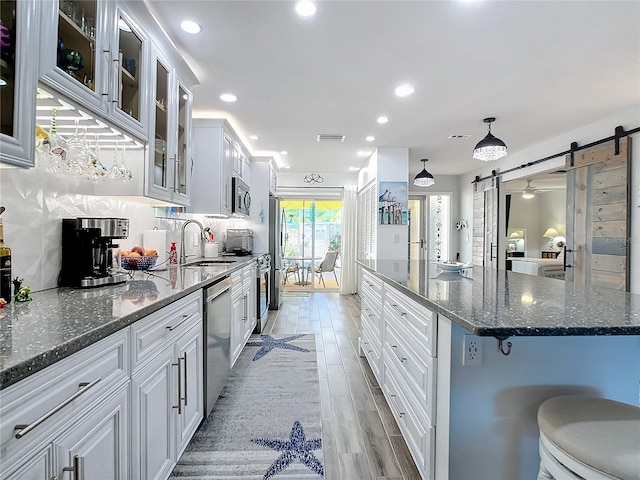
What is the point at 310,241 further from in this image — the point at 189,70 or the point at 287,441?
the point at 287,441

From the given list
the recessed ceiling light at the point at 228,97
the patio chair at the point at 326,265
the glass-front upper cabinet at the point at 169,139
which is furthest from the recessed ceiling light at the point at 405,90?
the patio chair at the point at 326,265

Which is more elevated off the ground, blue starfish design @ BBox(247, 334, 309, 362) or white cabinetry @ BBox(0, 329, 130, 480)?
white cabinetry @ BBox(0, 329, 130, 480)

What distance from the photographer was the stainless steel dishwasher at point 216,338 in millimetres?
2045

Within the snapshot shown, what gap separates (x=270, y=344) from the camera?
3.66m

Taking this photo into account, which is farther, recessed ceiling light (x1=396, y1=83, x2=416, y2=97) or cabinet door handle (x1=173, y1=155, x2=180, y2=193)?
recessed ceiling light (x1=396, y1=83, x2=416, y2=97)

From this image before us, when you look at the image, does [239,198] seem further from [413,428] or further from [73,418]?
[73,418]

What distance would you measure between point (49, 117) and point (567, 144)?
5280mm

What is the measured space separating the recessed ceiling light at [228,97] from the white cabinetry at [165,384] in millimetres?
2069

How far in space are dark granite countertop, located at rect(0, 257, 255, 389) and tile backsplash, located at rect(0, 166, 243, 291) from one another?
118 millimetres

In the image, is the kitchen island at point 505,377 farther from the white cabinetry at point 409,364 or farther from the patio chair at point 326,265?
the patio chair at point 326,265

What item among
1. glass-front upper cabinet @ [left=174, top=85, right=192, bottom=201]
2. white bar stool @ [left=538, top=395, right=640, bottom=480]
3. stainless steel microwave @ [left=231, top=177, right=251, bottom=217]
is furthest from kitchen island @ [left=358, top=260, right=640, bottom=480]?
stainless steel microwave @ [left=231, top=177, right=251, bottom=217]

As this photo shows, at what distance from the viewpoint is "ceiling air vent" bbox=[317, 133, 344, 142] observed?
4.38 meters

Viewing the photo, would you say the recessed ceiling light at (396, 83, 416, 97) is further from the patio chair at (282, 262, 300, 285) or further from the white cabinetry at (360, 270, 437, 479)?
the patio chair at (282, 262, 300, 285)

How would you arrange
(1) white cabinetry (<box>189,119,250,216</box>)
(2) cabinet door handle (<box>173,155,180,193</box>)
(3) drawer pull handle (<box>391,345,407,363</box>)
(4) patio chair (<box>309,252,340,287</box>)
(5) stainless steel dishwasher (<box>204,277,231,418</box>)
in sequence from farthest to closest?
(4) patio chair (<box>309,252,340,287</box>), (1) white cabinetry (<box>189,119,250,216</box>), (2) cabinet door handle (<box>173,155,180,193</box>), (5) stainless steel dishwasher (<box>204,277,231,418</box>), (3) drawer pull handle (<box>391,345,407,363</box>)
